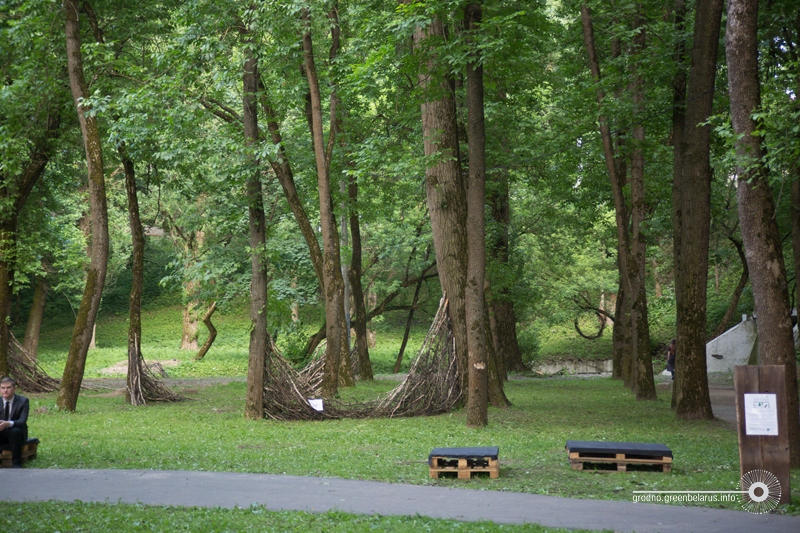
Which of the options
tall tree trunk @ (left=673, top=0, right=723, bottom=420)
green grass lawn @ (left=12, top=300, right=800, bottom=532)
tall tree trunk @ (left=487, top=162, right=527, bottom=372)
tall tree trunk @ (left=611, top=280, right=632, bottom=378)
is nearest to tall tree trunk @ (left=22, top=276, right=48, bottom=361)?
green grass lawn @ (left=12, top=300, right=800, bottom=532)

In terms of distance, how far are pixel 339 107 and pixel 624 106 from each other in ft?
31.6

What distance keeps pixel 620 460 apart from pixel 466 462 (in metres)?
1.94

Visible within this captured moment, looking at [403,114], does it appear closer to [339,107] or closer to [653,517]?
[339,107]

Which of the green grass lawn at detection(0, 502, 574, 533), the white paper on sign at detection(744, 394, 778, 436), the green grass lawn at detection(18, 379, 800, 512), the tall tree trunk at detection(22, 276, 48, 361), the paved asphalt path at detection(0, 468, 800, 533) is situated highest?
the tall tree trunk at detection(22, 276, 48, 361)

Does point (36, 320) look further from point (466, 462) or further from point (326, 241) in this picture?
point (466, 462)

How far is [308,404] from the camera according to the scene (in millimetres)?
16641

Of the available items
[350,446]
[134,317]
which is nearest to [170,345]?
[134,317]

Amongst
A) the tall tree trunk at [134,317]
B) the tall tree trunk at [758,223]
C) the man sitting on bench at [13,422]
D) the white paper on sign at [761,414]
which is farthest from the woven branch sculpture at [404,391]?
the white paper on sign at [761,414]

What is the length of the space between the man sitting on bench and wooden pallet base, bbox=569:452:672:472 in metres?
7.02

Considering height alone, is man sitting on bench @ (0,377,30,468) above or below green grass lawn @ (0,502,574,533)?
above

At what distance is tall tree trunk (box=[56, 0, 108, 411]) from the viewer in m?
17.7

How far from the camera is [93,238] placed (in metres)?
17.9

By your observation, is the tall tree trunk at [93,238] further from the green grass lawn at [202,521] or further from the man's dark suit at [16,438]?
the green grass lawn at [202,521]

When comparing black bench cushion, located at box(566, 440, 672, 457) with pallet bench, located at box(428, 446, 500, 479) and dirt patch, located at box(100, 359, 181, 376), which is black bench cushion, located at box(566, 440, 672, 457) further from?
dirt patch, located at box(100, 359, 181, 376)
